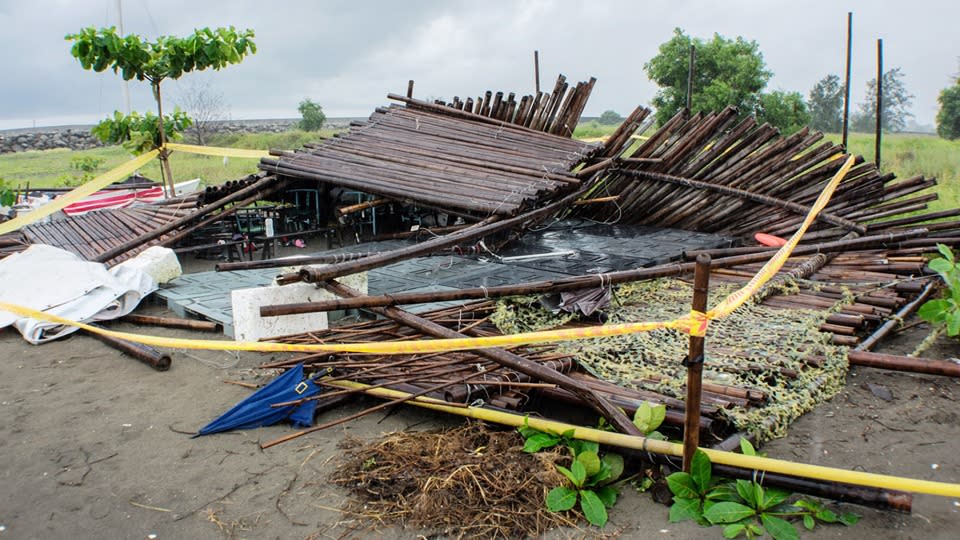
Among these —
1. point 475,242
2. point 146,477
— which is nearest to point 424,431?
point 146,477

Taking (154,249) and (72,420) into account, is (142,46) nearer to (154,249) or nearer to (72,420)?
(154,249)

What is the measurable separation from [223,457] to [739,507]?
9.05ft

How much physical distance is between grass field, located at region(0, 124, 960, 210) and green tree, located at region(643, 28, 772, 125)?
2.33 metres

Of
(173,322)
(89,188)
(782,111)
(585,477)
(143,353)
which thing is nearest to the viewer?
(585,477)

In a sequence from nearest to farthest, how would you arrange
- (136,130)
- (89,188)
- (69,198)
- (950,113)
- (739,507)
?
(739,507), (69,198), (89,188), (136,130), (950,113)

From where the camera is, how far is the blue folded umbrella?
416 centimetres

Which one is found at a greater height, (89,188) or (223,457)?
(89,188)

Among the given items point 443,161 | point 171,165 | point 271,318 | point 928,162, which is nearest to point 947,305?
point 271,318

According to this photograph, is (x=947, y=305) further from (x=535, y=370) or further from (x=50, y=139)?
(x=50, y=139)

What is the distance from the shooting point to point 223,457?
3893mm

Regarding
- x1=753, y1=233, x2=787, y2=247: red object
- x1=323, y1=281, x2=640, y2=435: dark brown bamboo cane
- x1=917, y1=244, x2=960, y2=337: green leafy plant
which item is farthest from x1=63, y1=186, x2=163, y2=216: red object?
x1=917, y1=244, x2=960, y2=337: green leafy plant

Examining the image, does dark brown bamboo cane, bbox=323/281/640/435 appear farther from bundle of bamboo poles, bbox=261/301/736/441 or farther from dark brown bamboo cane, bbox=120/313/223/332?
dark brown bamboo cane, bbox=120/313/223/332

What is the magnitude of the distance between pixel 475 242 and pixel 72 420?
398 cm

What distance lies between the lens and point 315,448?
393cm
